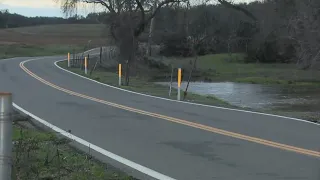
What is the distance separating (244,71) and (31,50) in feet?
99.6

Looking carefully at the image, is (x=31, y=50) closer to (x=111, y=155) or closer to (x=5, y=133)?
(x=111, y=155)

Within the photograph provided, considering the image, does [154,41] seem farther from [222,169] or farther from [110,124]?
[222,169]

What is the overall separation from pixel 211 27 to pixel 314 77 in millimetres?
26682

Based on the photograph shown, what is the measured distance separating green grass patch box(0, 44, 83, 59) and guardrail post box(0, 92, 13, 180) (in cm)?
5888

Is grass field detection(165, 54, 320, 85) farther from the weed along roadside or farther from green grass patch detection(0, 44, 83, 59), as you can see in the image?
the weed along roadside

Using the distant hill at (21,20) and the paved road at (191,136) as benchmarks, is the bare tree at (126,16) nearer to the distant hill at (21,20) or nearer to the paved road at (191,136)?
the paved road at (191,136)

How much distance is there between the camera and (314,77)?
181 ft

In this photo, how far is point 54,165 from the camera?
24.8ft

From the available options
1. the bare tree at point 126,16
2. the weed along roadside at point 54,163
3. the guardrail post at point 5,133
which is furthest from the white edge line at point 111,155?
the bare tree at point 126,16

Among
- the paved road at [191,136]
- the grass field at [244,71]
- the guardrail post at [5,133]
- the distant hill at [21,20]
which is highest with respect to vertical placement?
the distant hill at [21,20]

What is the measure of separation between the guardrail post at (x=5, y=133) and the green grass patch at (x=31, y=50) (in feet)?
193

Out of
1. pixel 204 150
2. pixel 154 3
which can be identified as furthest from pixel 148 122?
pixel 154 3

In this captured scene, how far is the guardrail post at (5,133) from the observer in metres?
4.37

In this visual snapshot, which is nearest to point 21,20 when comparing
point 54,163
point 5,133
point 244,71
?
point 244,71
